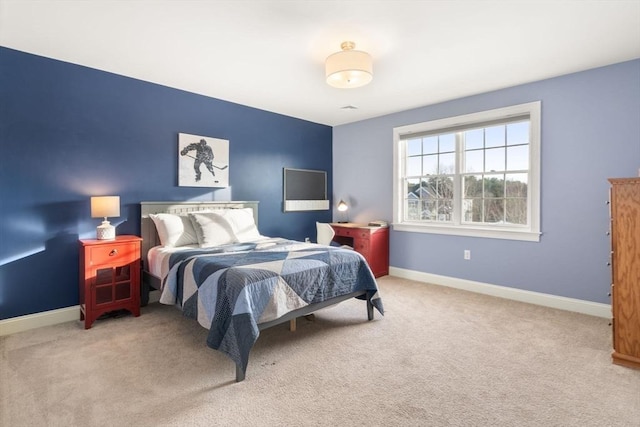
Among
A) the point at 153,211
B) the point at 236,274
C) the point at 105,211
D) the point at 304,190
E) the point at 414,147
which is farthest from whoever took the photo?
the point at 304,190

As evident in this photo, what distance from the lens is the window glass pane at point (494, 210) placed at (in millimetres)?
3961

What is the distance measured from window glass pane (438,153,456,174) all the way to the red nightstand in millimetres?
3761

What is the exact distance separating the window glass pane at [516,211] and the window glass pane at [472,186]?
0.36m

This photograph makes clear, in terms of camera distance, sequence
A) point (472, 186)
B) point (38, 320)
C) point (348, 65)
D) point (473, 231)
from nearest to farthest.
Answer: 1. point (348, 65)
2. point (38, 320)
3. point (473, 231)
4. point (472, 186)

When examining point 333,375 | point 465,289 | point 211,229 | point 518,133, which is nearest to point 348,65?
point 211,229

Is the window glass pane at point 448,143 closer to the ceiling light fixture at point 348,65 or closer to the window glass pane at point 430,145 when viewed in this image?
the window glass pane at point 430,145

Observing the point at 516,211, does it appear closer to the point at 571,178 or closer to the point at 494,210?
the point at 494,210

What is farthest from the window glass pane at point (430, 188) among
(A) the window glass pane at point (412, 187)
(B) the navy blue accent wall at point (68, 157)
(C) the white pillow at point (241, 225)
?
(B) the navy blue accent wall at point (68, 157)

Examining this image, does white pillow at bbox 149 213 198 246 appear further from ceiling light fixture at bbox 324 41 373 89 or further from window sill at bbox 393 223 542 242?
window sill at bbox 393 223 542 242

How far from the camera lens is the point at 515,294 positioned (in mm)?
3742

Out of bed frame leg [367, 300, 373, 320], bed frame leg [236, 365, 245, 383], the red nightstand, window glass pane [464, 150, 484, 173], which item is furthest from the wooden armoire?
the red nightstand

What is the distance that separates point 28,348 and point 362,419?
258 centimetres

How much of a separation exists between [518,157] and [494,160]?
262mm

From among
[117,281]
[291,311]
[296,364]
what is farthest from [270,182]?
[296,364]
